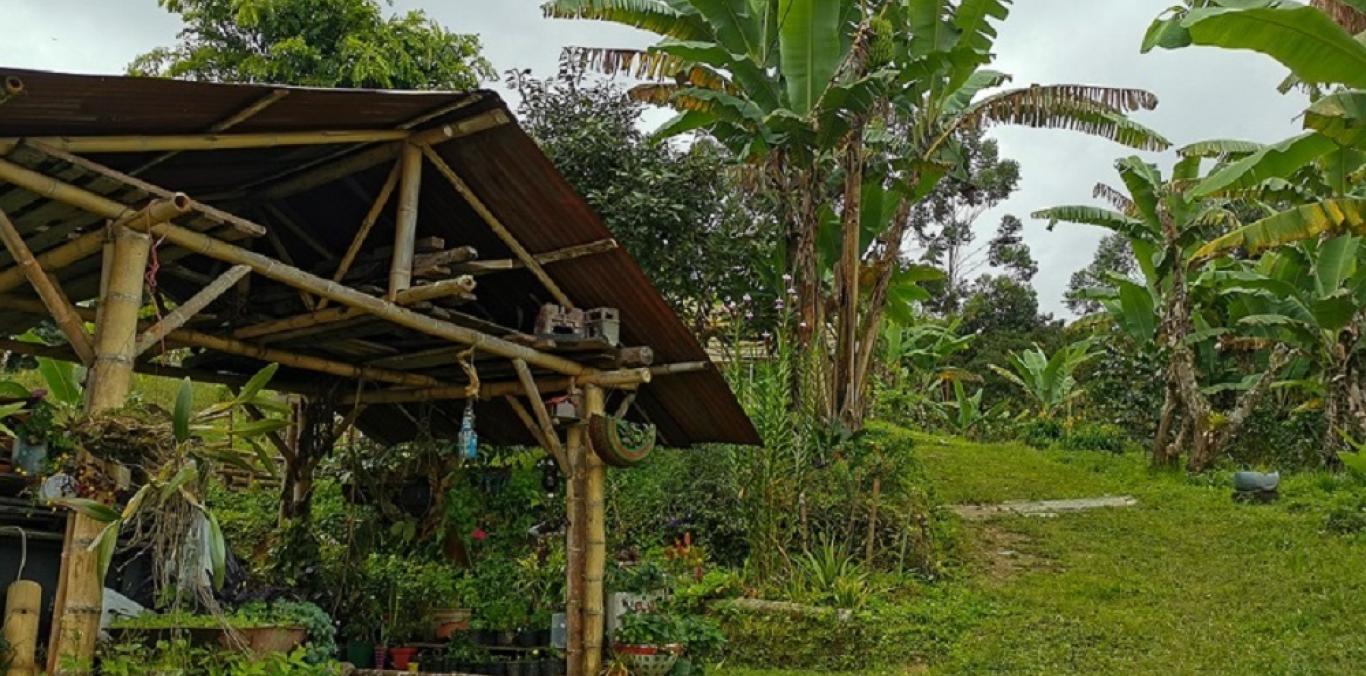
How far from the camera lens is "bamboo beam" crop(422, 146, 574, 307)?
5.39 meters

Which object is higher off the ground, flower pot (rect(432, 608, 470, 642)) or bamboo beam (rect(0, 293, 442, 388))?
bamboo beam (rect(0, 293, 442, 388))

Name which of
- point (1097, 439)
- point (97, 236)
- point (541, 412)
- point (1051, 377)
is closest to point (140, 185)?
point (97, 236)

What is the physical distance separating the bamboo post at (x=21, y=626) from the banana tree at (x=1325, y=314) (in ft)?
36.4

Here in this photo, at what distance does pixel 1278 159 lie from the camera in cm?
728

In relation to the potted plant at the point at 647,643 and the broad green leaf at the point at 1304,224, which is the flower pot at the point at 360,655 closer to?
the potted plant at the point at 647,643

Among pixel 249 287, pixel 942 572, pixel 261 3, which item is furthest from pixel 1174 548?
pixel 261 3

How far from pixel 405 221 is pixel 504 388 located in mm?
1885

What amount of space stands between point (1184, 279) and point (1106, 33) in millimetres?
2946

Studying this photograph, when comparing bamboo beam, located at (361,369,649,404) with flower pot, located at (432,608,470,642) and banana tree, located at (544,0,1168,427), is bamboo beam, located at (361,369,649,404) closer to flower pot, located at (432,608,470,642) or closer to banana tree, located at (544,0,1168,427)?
flower pot, located at (432,608,470,642)

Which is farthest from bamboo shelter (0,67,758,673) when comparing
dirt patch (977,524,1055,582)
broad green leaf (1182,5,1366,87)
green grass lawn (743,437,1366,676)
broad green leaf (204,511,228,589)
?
broad green leaf (1182,5,1366,87)

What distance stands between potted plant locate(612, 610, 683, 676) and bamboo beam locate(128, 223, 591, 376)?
1484 mm

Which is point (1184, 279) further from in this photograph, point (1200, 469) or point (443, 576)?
point (443, 576)

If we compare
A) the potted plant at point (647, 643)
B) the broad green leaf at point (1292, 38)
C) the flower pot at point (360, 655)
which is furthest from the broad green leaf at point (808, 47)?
the flower pot at point (360, 655)

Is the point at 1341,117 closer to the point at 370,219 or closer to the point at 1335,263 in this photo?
the point at 1335,263
